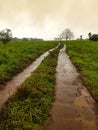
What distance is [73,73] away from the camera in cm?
1454

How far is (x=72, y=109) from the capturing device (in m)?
8.02

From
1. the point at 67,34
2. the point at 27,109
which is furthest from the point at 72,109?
the point at 67,34

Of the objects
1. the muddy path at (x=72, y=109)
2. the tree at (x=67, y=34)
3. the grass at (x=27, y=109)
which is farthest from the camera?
the tree at (x=67, y=34)

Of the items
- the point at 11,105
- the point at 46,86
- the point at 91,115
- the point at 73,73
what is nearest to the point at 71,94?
the point at 46,86

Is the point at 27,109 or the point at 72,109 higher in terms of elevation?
the point at 27,109

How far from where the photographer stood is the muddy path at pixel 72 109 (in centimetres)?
678

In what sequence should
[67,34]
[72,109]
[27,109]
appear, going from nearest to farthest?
[27,109] → [72,109] → [67,34]

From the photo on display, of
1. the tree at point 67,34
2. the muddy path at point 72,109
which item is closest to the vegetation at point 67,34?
the tree at point 67,34

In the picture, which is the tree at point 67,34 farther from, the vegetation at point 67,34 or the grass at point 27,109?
the grass at point 27,109

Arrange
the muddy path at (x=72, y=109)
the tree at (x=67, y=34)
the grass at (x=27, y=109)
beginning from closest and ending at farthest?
the grass at (x=27, y=109) < the muddy path at (x=72, y=109) < the tree at (x=67, y=34)

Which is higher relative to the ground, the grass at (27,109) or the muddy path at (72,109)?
the grass at (27,109)

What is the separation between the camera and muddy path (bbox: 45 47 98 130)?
6777 mm

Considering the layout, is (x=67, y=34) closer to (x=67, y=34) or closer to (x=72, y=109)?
(x=67, y=34)

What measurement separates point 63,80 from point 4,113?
5624mm
